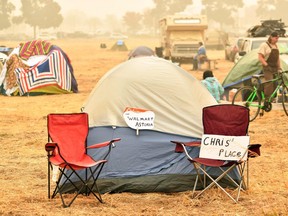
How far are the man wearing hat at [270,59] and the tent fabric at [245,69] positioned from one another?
198 centimetres

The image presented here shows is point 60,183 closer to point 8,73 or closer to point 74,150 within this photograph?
point 74,150

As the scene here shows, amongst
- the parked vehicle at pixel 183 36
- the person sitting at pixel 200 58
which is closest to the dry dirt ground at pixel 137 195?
the person sitting at pixel 200 58

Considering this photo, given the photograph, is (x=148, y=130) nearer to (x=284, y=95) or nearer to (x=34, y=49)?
(x=284, y=95)

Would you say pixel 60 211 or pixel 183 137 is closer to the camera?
pixel 60 211

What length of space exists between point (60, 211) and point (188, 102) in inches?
99.6

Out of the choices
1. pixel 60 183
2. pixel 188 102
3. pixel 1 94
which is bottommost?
pixel 1 94

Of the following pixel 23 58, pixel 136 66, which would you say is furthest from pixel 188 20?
pixel 136 66

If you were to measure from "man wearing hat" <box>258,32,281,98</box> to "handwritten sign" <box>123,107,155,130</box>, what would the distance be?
Answer: 7.10 metres

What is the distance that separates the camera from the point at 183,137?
912 centimetres

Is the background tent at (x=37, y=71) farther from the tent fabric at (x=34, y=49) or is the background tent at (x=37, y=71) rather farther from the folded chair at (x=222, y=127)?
the folded chair at (x=222, y=127)

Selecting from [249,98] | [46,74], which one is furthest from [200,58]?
[249,98]

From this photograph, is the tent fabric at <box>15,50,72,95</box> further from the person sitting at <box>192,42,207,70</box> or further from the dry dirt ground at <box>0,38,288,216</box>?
the person sitting at <box>192,42,207,70</box>

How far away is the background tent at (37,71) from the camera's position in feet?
73.5

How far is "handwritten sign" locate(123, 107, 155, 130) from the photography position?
900 cm
